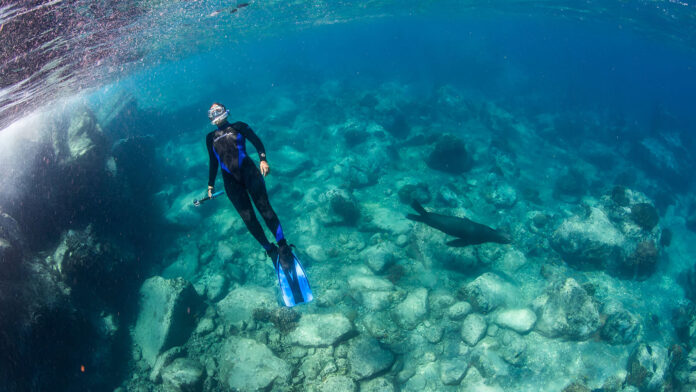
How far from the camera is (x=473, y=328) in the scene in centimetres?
684

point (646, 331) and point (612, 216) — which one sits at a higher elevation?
point (612, 216)

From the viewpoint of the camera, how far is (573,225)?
984cm

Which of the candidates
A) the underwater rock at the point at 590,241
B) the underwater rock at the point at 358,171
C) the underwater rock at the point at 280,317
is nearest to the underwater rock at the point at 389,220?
the underwater rock at the point at 358,171

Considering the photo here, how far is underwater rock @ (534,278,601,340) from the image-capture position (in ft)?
22.7

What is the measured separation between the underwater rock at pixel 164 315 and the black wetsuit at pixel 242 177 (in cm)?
404

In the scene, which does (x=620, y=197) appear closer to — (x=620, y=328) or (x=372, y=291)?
(x=620, y=328)

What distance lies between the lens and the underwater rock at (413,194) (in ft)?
39.4

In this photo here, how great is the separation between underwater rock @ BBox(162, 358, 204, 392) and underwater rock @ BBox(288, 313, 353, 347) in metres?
1.97

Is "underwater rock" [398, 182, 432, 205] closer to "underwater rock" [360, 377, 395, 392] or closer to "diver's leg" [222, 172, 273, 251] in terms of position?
"underwater rock" [360, 377, 395, 392]

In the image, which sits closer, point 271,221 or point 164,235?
point 271,221

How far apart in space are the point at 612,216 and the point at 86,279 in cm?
1742

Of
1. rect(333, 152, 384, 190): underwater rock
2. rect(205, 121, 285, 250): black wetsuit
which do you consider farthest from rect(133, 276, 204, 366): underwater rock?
rect(333, 152, 384, 190): underwater rock

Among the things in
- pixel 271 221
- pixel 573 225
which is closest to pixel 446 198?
pixel 573 225

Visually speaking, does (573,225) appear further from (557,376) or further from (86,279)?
(86,279)
